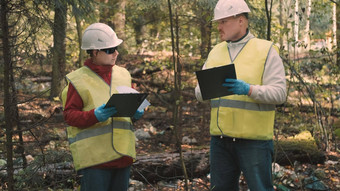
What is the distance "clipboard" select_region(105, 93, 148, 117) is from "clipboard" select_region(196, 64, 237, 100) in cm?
53

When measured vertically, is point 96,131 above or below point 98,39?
below

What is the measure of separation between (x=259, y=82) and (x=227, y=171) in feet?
2.82

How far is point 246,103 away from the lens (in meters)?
3.34

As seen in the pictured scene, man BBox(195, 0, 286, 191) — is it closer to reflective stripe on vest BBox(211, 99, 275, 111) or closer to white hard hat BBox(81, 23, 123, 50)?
reflective stripe on vest BBox(211, 99, 275, 111)

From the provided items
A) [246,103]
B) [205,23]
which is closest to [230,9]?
[246,103]

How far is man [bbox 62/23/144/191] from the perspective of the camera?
9.90ft

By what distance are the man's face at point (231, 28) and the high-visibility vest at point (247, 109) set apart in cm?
13

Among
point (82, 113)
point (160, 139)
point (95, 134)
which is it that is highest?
point (82, 113)

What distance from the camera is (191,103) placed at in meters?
9.98

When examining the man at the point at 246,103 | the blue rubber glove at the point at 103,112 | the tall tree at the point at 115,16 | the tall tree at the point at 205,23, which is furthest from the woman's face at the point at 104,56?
the tall tree at the point at 115,16

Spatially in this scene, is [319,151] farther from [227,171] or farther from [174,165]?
[227,171]

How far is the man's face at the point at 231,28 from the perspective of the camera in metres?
3.38

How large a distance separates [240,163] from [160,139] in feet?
16.2

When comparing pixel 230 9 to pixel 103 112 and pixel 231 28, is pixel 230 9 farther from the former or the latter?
pixel 103 112
